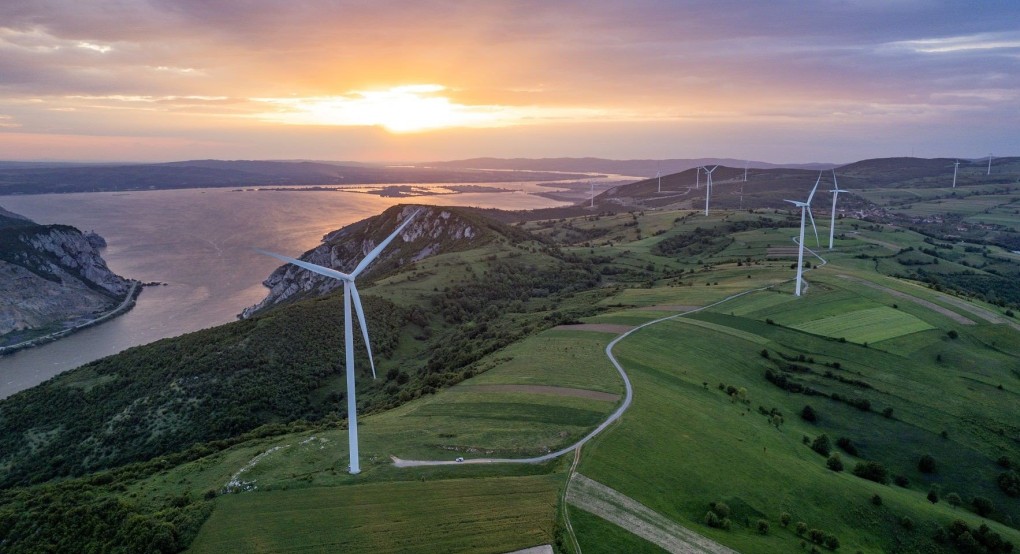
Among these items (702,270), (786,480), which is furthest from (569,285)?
(786,480)

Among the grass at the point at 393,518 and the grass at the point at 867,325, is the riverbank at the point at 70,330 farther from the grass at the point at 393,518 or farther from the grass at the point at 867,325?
the grass at the point at 867,325

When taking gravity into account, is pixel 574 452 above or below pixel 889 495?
above

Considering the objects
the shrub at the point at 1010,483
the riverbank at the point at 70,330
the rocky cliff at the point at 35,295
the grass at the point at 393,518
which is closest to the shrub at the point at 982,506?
the shrub at the point at 1010,483

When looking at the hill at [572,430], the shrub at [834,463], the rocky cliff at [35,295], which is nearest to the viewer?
the hill at [572,430]

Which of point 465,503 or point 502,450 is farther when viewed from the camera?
point 502,450

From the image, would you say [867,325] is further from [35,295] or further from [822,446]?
[35,295]

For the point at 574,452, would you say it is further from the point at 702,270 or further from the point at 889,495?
the point at 702,270

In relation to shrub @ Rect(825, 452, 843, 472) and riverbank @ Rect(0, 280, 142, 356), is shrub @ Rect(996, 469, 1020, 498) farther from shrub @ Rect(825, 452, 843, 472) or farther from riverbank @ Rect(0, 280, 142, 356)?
riverbank @ Rect(0, 280, 142, 356)
